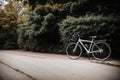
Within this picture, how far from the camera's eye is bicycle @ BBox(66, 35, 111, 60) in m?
3.06

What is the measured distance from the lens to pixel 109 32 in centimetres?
323

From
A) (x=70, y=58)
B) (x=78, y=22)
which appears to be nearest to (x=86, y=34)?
(x=78, y=22)

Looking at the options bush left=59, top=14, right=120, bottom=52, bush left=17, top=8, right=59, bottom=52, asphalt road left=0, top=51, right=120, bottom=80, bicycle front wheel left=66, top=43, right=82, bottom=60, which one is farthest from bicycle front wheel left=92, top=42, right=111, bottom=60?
bush left=17, top=8, right=59, bottom=52

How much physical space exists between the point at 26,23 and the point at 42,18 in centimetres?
55

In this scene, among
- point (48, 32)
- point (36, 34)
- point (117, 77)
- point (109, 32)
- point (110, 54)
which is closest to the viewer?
point (117, 77)

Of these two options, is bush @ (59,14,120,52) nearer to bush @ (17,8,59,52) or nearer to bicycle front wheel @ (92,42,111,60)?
bicycle front wheel @ (92,42,111,60)

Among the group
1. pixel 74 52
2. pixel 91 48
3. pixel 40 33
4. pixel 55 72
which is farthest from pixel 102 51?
pixel 40 33

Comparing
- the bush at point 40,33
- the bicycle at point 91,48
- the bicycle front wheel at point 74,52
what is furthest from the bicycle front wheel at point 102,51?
the bush at point 40,33

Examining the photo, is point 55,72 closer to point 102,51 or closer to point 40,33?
point 102,51

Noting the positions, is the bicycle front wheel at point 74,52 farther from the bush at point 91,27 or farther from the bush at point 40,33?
the bush at point 40,33

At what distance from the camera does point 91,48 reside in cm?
318

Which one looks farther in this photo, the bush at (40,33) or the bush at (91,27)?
the bush at (40,33)

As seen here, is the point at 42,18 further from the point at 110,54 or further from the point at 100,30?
the point at 110,54

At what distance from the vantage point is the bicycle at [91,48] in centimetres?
306
